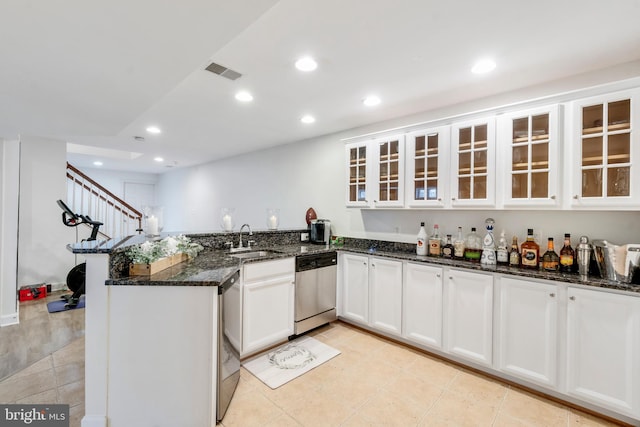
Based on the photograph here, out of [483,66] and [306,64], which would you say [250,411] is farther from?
[483,66]

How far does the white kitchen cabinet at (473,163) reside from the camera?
2.48m

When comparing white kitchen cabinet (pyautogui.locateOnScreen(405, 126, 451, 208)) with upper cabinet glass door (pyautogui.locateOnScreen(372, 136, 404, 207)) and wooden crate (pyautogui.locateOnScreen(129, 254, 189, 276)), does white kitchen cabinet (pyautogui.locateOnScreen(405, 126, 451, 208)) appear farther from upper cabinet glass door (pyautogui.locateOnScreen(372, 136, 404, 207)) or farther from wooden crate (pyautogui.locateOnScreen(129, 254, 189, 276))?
wooden crate (pyautogui.locateOnScreen(129, 254, 189, 276))

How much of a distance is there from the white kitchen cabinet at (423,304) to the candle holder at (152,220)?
7.62 feet

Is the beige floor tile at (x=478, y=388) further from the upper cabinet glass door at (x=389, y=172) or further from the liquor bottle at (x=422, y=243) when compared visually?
the upper cabinet glass door at (x=389, y=172)

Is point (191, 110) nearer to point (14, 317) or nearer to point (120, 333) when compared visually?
point (120, 333)

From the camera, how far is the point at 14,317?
11.5 ft

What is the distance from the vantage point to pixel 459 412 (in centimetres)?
200

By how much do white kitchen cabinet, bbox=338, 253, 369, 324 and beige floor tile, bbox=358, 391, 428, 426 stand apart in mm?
1067

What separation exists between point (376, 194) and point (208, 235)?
1.88 metres

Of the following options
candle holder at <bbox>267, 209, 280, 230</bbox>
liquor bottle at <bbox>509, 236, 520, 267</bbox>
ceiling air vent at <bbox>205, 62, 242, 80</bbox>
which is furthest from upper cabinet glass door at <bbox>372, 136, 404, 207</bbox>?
ceiling air vent at <bbox>205, 62, 242, 80</bbox>

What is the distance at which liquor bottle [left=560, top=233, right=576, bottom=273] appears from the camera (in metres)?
2.20

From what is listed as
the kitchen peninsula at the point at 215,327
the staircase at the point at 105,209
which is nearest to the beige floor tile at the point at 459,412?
Answer: the kitchen peninsula at the point at 215,327

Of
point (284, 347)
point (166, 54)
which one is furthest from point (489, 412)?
point (166, 54)

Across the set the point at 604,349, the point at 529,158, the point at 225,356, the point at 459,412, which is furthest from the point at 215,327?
the point at 529,158
